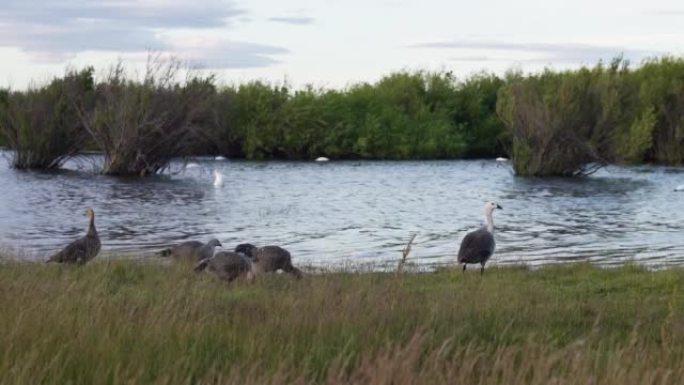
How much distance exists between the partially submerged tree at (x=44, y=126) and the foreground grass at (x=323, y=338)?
1488 inches

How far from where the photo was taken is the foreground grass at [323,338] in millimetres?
5223

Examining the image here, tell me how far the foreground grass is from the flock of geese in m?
1.33

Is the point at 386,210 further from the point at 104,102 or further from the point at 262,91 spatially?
the point at 262,91

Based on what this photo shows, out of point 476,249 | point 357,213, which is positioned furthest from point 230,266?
point 357,213

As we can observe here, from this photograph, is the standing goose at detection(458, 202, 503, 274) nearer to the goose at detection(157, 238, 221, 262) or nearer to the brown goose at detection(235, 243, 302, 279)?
the brown goose at detection(235, 243, 302, 279)

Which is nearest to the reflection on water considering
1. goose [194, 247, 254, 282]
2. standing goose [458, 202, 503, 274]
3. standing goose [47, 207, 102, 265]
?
standing goose [458, 202, 503, 274]

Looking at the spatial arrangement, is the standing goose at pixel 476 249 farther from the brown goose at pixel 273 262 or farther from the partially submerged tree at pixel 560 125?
the partially submerged tree at pixel 560 125

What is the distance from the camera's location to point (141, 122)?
45.0 meters

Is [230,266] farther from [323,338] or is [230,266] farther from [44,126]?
[44,126]

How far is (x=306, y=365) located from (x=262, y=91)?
2504 inches

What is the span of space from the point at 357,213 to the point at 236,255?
17.3 m

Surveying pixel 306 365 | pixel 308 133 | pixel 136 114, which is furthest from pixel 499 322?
pixel 308 133

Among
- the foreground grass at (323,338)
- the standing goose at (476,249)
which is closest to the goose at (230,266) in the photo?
the foreground grass at (323,338)

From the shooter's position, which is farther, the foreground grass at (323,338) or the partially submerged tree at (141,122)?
the partially submerged tree at (141,122)
